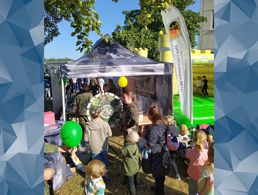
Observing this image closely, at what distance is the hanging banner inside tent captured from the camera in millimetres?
6242

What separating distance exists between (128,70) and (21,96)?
656 cm

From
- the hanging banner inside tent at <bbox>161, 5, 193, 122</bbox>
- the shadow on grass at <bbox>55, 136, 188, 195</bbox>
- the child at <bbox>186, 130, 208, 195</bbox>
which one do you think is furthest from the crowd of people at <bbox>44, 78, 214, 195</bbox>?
the hanging banner inside tent at <bbox>161, 5, 193, 122</bbox>

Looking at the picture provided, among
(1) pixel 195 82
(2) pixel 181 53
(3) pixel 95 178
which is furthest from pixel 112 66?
(1) pixel 195 82

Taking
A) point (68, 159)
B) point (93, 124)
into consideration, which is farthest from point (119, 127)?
point (93, 124)

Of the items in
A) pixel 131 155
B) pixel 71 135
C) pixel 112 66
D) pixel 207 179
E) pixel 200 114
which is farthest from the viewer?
pixel 200 114

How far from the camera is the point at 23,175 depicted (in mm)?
774

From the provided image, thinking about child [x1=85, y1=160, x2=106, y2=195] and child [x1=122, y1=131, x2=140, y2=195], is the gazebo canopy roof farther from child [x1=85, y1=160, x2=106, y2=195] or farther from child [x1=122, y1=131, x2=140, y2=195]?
child [x1=85, y1=160, x2=106, y2=195]

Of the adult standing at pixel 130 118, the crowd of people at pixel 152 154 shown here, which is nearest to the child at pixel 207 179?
the crowd of people at pixel 152 154

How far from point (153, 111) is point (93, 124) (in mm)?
1095

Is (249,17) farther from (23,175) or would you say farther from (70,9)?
(70,9)

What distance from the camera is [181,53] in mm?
6430

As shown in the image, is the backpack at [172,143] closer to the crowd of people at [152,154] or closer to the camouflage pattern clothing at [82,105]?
the crowd of people at [152,154]

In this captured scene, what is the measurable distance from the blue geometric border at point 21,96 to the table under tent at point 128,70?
605cm

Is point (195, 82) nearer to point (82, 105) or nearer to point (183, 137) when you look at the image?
point (82, 105)
